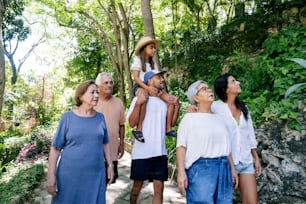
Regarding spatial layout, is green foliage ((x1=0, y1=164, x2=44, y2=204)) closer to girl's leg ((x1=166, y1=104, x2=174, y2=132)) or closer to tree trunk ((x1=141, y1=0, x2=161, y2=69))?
girl's leg ((x1=166, y1=104, x2=174, y2=132))

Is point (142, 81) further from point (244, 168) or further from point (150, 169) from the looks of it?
point (244, 168)

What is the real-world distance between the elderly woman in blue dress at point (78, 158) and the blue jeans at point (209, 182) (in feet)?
2.49

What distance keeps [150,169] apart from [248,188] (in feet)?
3.09

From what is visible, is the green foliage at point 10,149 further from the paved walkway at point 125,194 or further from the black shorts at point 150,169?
the black shorts at point 150,169

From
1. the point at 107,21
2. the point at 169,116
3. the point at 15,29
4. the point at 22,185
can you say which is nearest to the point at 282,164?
the point at 169,116

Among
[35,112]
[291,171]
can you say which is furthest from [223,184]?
[35,112]

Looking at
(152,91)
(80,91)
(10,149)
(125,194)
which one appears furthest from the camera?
(10,149)

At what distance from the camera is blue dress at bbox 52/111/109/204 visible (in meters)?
2.69

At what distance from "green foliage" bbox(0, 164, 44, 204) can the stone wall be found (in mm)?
2798

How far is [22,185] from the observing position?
486cm

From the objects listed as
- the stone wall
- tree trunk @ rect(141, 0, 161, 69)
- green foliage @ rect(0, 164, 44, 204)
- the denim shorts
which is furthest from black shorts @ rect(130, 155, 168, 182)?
tree trunk @ rect(141, 0, 161, 69)

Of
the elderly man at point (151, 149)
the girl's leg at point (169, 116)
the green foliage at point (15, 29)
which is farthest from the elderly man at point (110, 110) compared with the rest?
the green foliage at point (15, 29)

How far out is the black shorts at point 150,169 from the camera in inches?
131

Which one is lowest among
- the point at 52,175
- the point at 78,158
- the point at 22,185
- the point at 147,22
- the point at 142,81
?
the point at 22,185
